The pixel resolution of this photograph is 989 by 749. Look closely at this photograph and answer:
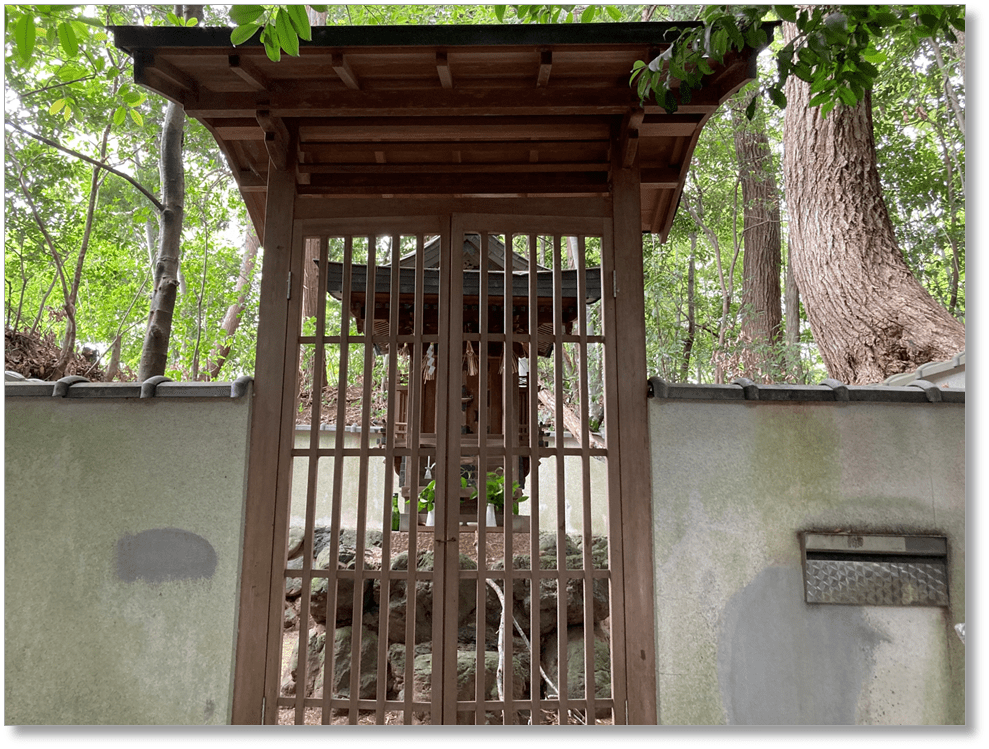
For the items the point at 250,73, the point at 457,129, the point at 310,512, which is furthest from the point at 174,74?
the point at 310,512

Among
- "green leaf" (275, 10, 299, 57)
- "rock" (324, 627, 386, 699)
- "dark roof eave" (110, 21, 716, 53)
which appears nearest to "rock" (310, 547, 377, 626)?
"rock" (324, 627, 386, 699)

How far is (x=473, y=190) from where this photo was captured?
3488 millimetres

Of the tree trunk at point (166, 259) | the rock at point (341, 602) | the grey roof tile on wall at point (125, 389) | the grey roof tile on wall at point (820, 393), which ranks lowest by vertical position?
the rock at point (341, 602)

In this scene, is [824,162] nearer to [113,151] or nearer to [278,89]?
[278,89]

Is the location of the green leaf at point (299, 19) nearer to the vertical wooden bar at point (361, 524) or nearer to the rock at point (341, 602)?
the vertical wooden bar at point (361, 524)

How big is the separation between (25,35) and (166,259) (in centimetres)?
253

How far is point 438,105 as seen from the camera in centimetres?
305

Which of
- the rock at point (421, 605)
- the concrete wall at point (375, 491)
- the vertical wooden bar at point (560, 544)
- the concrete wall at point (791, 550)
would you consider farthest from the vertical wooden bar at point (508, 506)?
the concrete wall at point (375, 491)

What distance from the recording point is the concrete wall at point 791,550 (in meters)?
2.79

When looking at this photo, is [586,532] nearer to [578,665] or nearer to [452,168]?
[452,168]

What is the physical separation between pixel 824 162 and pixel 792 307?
671 cm

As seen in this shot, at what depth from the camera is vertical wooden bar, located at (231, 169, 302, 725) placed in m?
2.84

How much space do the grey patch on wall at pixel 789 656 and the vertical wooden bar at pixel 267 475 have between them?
6.97ft

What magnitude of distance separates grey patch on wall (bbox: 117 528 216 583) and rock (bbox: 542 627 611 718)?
316 centimetres
